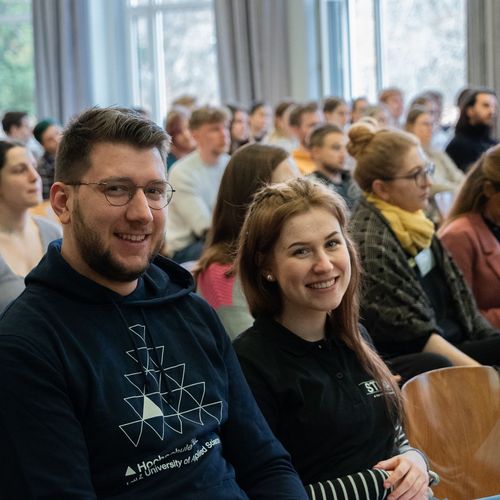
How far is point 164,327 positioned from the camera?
155 cm

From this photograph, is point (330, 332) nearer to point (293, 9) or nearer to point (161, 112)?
point (293, 9)

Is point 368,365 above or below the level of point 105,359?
below

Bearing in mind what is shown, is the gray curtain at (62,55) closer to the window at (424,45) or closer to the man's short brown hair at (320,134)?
the window at (424,45)

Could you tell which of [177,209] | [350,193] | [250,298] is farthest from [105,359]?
[177,209]

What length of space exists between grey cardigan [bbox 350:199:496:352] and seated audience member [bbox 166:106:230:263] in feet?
6.24

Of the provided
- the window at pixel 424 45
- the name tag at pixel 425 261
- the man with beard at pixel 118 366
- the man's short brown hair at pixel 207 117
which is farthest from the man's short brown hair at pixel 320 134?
the window at pixel 424 45

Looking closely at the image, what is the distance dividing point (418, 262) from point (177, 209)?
2323 millimetres

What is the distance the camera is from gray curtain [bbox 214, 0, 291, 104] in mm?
9961

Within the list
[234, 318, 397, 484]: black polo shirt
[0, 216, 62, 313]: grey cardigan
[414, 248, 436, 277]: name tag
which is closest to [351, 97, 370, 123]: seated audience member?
[414, 248, 436, 277]: name tag

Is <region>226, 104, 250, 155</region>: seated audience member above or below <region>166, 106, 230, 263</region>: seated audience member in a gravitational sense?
above

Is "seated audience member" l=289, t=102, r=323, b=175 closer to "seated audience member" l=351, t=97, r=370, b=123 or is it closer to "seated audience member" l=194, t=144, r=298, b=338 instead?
"seated audience member" l=351, t=97, r=370, b=123

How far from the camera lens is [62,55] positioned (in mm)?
10836

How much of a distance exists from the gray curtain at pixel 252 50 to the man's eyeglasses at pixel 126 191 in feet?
28.6

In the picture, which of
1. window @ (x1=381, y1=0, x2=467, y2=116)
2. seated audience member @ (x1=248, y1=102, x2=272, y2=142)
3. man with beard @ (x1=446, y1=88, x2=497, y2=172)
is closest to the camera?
man with beard @ (x1=446, y1=88, x2=497, y2=172)
